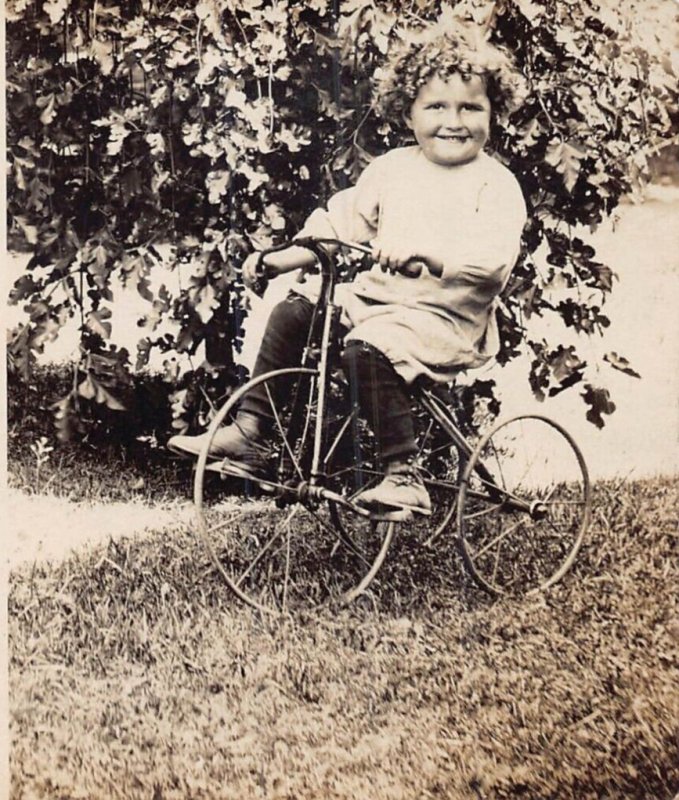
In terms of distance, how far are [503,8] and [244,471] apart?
1105 mm

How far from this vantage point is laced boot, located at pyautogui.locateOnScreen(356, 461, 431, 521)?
1993 millimetres

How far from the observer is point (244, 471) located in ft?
6.59

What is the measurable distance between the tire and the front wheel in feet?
0.65

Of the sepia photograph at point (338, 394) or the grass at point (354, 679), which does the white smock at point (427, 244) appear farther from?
the grass at point (354, 679)

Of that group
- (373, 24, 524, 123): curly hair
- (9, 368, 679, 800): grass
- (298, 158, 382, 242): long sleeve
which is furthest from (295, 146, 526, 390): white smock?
(9, 368, 679, 800): grass

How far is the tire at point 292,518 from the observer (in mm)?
1992

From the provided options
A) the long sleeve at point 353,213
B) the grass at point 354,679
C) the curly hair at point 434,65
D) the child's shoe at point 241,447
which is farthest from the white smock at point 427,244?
the grass at point 354,679

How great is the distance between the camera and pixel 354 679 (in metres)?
1.96

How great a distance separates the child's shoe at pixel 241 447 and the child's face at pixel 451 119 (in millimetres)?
678

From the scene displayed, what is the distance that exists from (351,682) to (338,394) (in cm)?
59

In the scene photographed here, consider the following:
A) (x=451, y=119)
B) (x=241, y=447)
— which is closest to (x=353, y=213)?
(x=451, y=119)

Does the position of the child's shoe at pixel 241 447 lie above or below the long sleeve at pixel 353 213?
below

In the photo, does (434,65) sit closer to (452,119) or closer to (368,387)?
(452,119)

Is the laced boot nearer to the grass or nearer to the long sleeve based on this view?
the grass
